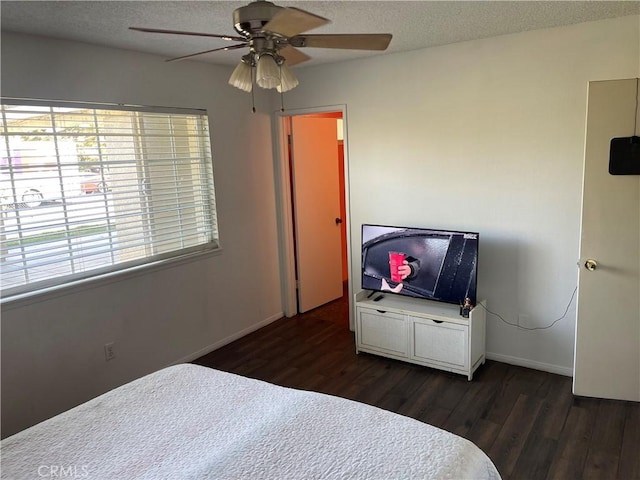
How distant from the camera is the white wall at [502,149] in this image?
119 inches

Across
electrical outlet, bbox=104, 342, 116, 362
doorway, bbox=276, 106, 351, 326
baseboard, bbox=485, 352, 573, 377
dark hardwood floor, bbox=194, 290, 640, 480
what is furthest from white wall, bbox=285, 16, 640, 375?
electrical outlet, bbox=104, 342, 116, 362

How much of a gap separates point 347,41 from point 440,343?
7.54 ft

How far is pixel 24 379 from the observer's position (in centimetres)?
280

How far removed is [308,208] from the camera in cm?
479

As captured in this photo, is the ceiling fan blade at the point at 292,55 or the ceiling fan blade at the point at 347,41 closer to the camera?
the ceiling fan blade at the point at 347,41

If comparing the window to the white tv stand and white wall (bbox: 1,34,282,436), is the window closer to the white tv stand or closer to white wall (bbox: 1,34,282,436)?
white wall (bbox: 1,34,282,436)

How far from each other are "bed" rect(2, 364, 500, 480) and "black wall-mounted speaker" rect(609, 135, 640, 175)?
186 cm

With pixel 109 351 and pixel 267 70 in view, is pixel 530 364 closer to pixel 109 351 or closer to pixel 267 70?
pixel 267 70

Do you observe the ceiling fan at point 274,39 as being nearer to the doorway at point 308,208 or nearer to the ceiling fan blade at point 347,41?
the ceiling fan blade at point 347,41

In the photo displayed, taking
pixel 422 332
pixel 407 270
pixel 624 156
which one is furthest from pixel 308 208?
pixel 624 156

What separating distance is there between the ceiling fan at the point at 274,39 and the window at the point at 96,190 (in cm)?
153

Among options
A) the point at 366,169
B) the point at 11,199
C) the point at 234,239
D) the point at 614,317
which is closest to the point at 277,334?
the point at 234,239

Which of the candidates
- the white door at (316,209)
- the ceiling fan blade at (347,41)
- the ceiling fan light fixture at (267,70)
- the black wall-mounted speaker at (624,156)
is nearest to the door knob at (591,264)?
the black wall-mounted speaker at (624,156)

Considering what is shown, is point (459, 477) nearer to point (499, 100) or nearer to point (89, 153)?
point (499, 100)
